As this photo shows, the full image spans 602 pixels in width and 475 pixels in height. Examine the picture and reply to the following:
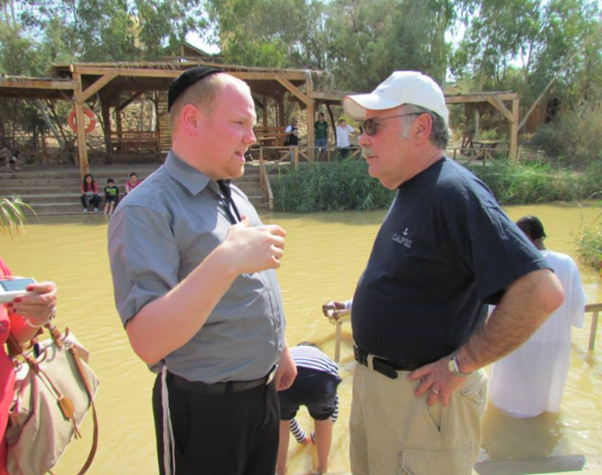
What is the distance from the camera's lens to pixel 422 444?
1.71m

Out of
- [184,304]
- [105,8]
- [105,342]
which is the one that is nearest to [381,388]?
[184,304]

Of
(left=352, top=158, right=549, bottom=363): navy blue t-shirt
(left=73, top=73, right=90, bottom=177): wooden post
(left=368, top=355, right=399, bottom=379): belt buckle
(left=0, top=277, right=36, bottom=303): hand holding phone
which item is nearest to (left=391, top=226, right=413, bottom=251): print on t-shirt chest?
(left=352, top=158, right=549, bottom=363): navy blue t-shirt

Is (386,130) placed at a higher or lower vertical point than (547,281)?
higher

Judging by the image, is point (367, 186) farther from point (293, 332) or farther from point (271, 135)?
point (293, 332)

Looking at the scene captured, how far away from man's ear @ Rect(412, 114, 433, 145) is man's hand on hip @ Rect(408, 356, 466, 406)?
2.61 ft

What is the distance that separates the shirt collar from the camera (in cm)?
157

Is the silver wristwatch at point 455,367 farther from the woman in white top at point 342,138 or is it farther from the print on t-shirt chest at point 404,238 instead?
the woman in white top at point 342,138

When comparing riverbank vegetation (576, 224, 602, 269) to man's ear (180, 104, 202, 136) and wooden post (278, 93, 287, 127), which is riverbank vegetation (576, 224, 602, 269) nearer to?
man's ear (180, 104, 202, 136)

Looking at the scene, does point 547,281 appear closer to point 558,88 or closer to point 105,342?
point 105,342

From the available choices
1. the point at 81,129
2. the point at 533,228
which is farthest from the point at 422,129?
the point at 81,129

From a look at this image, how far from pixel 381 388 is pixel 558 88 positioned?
22.9 m

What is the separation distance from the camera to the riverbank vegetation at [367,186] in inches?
488

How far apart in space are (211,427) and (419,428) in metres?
0.74

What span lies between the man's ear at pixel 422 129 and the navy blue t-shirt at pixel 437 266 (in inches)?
4.3
